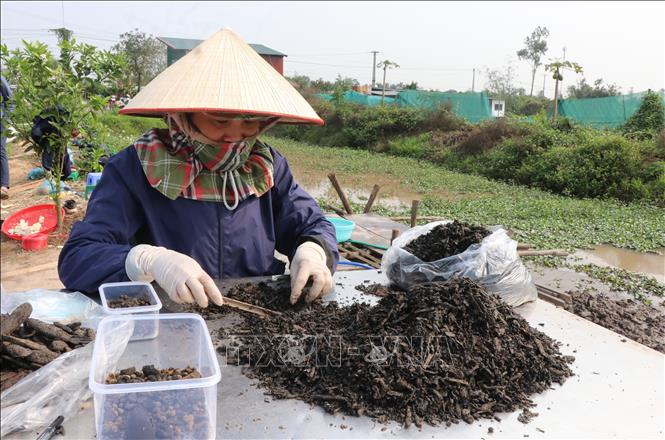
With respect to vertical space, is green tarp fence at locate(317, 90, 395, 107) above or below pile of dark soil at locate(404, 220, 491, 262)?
above

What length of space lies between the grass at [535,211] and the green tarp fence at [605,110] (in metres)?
4.24

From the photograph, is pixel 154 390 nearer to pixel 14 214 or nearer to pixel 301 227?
pixel 301 227

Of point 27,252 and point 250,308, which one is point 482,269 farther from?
point 27,252

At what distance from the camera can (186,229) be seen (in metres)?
1.89

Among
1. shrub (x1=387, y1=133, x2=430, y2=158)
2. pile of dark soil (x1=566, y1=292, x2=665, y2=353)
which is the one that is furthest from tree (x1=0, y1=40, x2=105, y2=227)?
shrub (x1=387, y1=133, x2=430, y2=158)

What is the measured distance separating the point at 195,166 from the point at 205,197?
0.39ft

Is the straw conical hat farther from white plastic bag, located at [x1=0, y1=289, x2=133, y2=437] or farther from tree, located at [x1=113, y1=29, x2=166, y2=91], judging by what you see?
tree, located at [x1=113, y1=29, x2=166, y2=91]

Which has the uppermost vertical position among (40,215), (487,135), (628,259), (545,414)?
(487,135)

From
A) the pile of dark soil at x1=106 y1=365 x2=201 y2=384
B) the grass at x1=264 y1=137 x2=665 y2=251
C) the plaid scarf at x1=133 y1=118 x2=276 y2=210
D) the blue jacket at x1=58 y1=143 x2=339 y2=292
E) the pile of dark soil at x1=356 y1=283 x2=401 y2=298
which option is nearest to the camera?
the pile of dark soil at x1=106 y1=365 x2=201 y2=384

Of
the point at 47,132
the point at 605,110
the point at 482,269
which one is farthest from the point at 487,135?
the point at 482,269

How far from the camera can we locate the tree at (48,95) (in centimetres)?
482

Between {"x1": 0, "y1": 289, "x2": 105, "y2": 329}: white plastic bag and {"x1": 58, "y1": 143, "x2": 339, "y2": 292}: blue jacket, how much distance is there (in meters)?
0.10

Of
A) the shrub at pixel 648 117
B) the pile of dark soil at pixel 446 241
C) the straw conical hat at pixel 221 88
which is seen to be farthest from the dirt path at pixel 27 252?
the shrub at pixel 648 117

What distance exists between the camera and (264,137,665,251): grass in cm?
688
